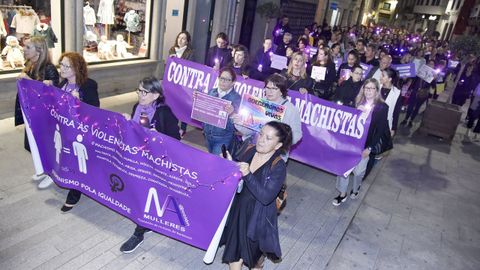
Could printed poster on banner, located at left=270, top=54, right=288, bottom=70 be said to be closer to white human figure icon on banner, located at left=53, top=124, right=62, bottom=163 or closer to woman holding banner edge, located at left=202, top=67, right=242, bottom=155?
woman holding banner edge, located at left=202, top=67, right=242, bottom=155

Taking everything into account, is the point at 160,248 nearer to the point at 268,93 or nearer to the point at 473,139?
the point at 268,93

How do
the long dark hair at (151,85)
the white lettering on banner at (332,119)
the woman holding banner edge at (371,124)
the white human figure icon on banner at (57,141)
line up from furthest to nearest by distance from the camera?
the white lettering on banner at (332,119)
the woman holding banner edge at (371,124)
the white human figure icon on banner at (57,141)
the long dark hair at (151,85)

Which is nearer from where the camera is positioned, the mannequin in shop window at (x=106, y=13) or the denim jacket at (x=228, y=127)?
the denim jacket at (x=228, y=127)

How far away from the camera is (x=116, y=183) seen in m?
4.16

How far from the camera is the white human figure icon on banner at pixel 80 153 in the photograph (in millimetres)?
4297

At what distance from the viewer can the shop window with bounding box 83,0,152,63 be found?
352 inches

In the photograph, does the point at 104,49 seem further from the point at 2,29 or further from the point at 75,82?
the point at 75,82

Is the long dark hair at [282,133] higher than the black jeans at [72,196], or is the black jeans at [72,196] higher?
the long dark hair at [282,133]

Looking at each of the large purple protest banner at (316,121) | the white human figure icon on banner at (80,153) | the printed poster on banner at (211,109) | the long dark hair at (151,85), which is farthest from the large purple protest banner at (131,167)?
the large purple protest banner at (316,121)

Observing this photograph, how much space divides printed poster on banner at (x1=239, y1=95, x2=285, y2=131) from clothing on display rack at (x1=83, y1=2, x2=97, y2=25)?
5764 millimetres

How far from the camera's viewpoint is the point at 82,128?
423 centimetres

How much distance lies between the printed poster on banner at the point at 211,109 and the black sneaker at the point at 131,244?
1608mm

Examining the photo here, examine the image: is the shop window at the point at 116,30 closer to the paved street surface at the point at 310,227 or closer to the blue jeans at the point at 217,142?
the paved street surface at the point at 310,227

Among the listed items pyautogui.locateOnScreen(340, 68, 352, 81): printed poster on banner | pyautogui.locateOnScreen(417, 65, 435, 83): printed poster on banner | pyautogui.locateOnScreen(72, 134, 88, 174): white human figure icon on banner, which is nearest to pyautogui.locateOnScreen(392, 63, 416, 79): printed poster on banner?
pyautogui.locateOnScreen(417, 65, 435, 83): printed poster on banner
